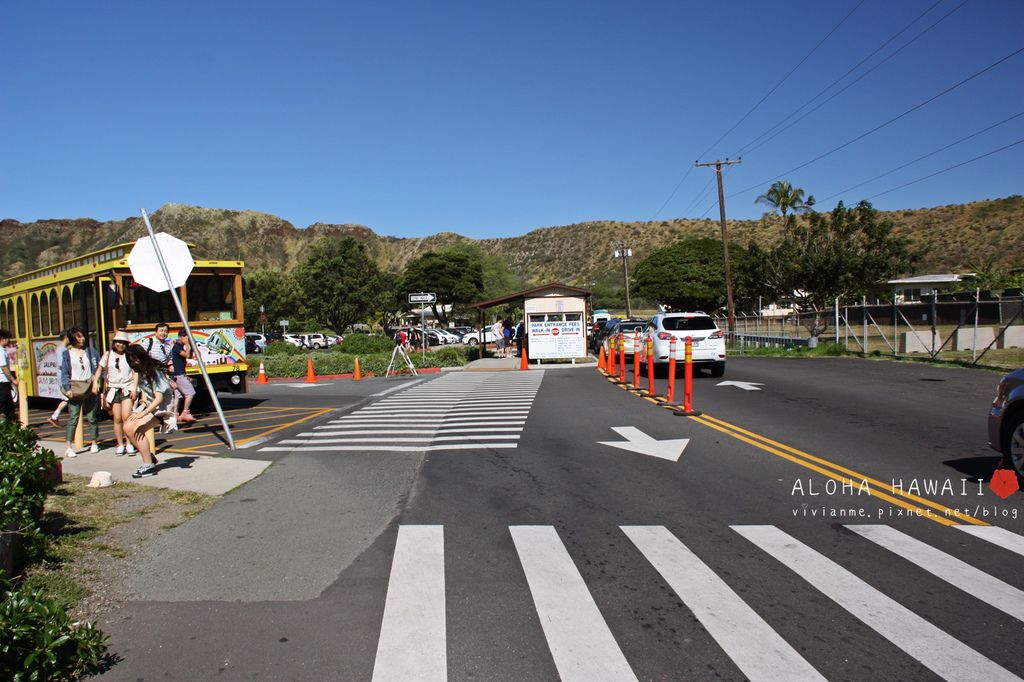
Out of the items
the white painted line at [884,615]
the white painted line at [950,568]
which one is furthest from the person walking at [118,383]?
the white painted line at [950,568]

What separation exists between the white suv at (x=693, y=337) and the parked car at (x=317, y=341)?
116ft

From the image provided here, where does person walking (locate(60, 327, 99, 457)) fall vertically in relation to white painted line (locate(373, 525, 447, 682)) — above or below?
above

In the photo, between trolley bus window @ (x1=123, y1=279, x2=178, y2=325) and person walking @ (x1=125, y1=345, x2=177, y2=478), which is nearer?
person walking @ (x1=125, y1=345, x2=177, y2=478)

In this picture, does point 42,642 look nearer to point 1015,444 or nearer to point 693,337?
point 1015,444

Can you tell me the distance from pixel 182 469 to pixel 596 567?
6.12 metres

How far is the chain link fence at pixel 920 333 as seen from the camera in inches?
919

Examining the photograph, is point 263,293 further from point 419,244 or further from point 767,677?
point 419,244

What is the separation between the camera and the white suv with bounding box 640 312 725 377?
2034cm

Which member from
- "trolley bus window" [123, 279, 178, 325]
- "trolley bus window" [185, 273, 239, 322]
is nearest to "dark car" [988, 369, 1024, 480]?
"trolley bus window" [185, 273, 239, 322]

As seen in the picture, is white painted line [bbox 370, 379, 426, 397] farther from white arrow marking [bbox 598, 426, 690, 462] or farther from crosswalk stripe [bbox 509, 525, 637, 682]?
crosswalk stripe [bbox 509, 525, 637, 682]

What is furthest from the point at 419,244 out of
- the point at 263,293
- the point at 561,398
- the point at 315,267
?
the point at 561,398

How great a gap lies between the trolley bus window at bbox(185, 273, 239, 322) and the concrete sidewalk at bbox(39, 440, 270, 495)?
505 centimetres

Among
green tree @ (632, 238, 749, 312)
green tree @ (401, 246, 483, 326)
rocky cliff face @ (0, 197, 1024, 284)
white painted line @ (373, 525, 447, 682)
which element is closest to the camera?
white painted line @ (373, 525, 447, 682)

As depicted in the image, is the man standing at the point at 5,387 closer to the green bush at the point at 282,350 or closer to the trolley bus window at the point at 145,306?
the trolley bus window at the point at 145,306
